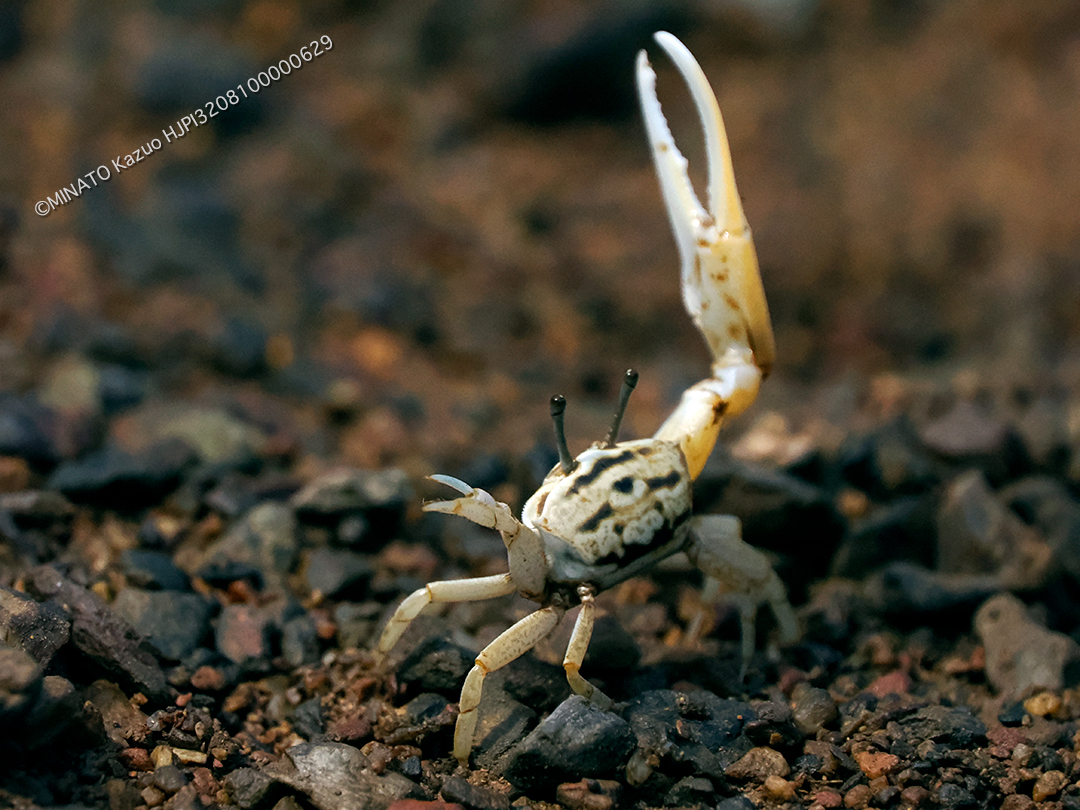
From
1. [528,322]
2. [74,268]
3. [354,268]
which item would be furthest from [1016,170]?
[74,268]

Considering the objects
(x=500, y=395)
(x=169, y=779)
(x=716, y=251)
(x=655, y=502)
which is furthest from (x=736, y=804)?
(x=500, y=395)

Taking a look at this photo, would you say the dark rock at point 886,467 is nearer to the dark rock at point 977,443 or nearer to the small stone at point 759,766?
the dark rock at point 977,443

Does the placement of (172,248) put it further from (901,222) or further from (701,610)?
(901,222)

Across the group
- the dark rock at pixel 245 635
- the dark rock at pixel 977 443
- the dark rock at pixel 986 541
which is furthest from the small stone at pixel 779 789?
the dark rock at pixel 977 443

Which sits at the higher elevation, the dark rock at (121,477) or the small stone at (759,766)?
the dark rock at (121,477)

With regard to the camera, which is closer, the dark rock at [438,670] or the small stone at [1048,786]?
the small stone at [1048,786]

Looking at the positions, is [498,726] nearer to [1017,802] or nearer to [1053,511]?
[1017,802]
